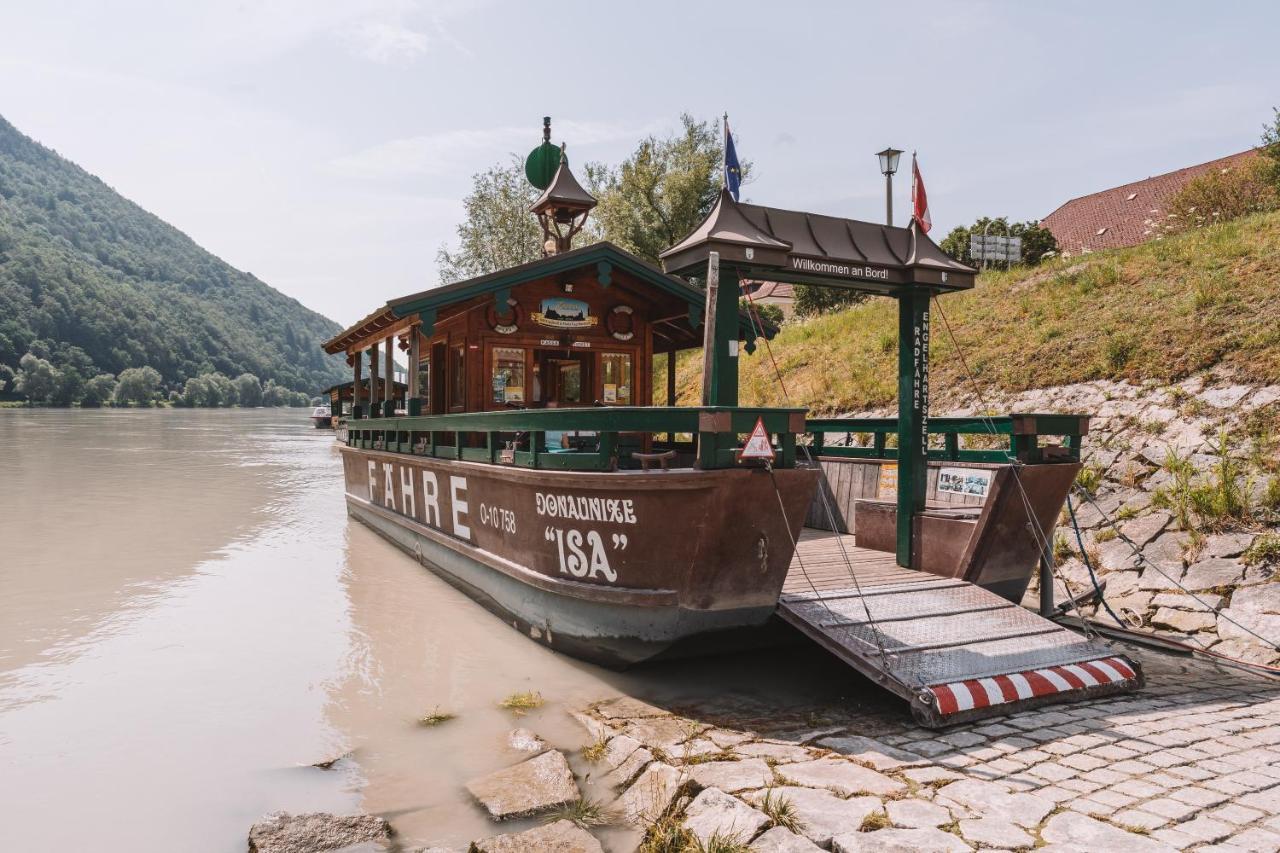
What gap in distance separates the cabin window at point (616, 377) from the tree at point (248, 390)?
156779 millimetres

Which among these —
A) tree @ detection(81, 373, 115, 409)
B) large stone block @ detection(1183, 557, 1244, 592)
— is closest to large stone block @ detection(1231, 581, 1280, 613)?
large stone block @ detection(1183, 557, 1244, 592)

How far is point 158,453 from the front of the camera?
39156 mm

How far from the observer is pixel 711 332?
20.5 feet

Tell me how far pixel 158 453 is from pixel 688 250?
134 feet

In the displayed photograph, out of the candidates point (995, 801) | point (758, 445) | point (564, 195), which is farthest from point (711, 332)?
point (564, 195)

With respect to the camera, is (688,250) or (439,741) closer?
(439,741)

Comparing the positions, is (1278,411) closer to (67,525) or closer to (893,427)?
(893,427)

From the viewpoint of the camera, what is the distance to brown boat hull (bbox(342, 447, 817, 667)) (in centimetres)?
613

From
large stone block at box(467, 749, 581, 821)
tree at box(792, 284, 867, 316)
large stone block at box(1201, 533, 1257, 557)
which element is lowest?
large stone block at box(467, 749, 581, 821)

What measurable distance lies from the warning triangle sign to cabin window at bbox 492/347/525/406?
627cm

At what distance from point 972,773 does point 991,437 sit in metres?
8.60

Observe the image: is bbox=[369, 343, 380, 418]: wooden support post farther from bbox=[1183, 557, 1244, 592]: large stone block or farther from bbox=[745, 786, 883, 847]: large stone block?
bbox=[1183, 557, 1244, 592]: large stone block

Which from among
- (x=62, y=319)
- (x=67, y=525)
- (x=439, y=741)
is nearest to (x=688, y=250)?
(x=439, y=741)

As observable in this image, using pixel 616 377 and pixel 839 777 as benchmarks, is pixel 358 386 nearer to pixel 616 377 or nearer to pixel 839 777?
pixel 616 377
